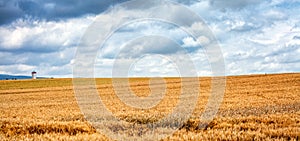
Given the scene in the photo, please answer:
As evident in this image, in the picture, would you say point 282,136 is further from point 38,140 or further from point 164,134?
point 38,140

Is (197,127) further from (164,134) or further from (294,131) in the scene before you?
(294,131)

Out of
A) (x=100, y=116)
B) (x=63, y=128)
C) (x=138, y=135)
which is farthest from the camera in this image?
(x=100, y=116)

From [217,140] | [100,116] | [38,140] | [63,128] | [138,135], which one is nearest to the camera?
[217,140]

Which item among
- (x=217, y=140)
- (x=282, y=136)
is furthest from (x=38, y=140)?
(x=282, y=136)

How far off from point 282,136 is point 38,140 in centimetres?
681

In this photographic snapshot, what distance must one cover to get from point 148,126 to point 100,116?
12.7 feet

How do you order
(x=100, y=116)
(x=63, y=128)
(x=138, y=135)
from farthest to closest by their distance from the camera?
(x=100, y=116)
(x=63, y=128)
(x=138, y=135)

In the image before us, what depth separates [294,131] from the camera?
10.2 meters

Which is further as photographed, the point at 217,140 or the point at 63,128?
the point at 63,128

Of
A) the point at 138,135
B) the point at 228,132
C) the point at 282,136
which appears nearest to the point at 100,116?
the point at 138,135

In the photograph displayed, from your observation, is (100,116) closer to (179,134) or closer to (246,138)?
(179,134)

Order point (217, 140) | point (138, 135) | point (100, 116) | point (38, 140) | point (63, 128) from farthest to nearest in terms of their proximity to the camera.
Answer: point (100, 116), point (63, 128), point (138, 135), point (38, 140), point (217, 140)

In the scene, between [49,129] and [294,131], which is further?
[49,129]

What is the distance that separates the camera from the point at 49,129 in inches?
492
